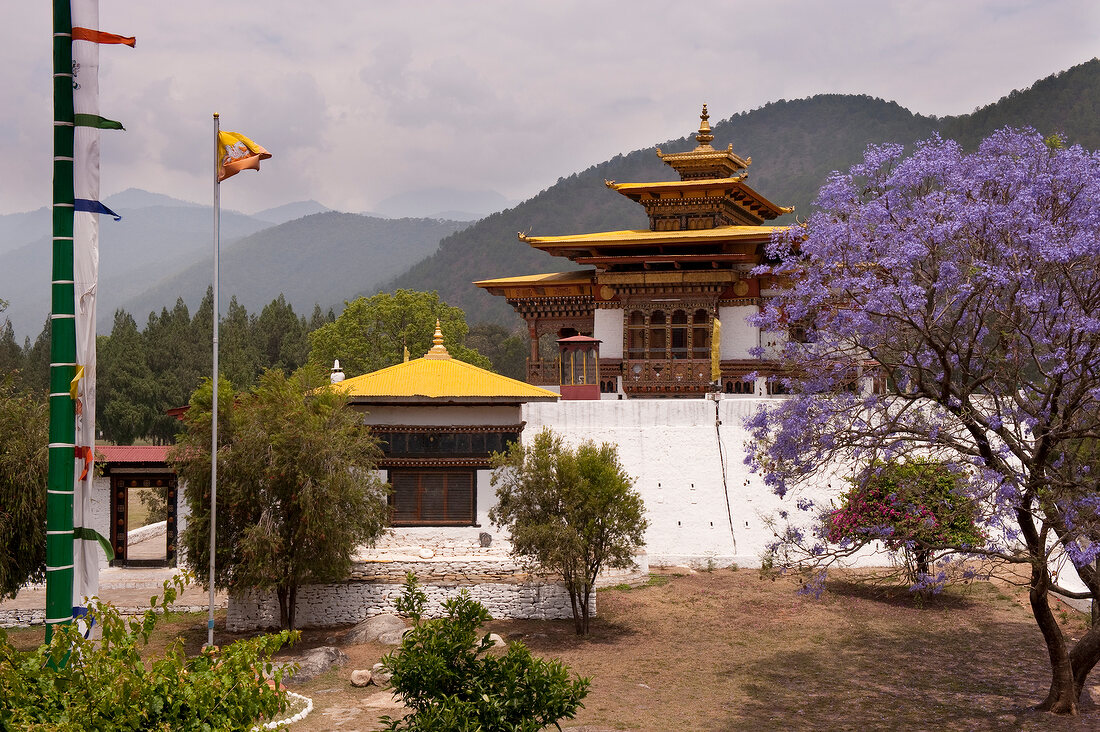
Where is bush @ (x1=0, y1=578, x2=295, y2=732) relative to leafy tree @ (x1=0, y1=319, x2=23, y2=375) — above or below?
below

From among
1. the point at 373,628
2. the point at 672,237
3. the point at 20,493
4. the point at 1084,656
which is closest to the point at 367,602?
the point at 373,628

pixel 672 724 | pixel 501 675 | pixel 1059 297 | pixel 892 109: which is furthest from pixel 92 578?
pixel 892 109

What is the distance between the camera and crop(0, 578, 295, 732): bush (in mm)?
7004

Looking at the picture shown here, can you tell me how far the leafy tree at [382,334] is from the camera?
47125 millimetres

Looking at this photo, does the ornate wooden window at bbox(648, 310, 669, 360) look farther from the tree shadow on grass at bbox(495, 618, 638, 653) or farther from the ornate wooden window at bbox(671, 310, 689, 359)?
the tree shadow on grass at bbox(495, 618, 638, 653)

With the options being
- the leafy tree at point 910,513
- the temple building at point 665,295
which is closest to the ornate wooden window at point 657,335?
the temple building at point 665,295

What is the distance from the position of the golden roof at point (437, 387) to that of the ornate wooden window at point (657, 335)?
8.78m

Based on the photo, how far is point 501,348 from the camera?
86.3 m

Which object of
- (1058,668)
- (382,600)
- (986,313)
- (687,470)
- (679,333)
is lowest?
(382,600)

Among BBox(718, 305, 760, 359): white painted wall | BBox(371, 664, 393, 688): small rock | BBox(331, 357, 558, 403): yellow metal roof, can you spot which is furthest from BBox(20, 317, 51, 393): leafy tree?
BBox(371, 664, 393, 688): small rock

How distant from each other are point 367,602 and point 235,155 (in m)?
10.2

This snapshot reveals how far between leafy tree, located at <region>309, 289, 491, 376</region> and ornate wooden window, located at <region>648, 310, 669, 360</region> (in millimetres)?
14375

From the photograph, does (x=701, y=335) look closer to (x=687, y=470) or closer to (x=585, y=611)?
(x=687, y=470)

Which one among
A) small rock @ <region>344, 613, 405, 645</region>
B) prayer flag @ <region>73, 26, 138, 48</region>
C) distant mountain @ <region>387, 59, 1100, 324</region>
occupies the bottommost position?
small rock @ <region>344, 613, 405, 645</region>
